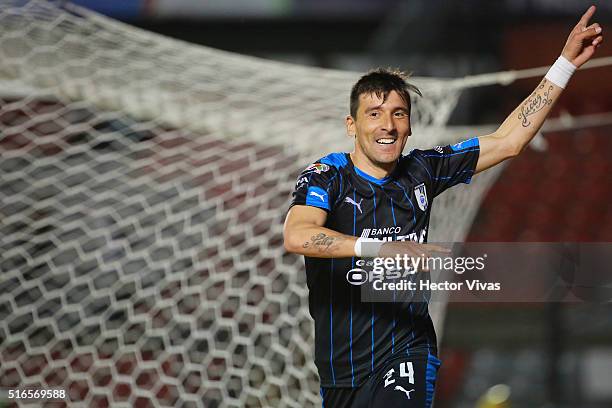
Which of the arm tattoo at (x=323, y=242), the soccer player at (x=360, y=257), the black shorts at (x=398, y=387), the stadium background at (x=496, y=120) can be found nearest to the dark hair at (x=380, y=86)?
the soccer player at (x=360, y=257)

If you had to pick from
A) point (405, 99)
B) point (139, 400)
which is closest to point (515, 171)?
point (139, 400)

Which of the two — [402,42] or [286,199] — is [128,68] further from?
[402,42]

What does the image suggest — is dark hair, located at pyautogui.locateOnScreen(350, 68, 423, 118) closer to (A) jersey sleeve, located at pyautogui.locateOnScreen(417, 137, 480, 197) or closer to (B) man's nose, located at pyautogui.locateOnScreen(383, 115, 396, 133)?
(B) man's nose, located at pyautogui.locateOnScreen(383, 115, 396, 133)

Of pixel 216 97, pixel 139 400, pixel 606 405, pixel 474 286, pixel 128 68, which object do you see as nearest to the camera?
pixel 474 286

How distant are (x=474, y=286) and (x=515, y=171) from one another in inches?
167

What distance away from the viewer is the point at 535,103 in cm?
263

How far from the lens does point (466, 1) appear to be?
7539 millimetres

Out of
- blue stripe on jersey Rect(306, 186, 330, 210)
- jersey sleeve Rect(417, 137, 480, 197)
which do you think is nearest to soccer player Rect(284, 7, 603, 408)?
blue stripe on jersey Rect(306, 186, 330, 210)

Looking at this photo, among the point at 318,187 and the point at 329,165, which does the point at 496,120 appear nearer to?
the point at 329,165

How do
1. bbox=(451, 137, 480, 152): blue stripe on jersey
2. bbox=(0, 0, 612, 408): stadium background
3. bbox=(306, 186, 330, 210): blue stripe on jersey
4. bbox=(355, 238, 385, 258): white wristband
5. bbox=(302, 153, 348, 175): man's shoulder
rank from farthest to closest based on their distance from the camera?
bbox=(0, 0, 612, 408): stadium background → bbox=(451, 137, 480, 152): blue stripe on jersey → bbox=(302, 153, 348, 175): man's shoulder → bbox=(306, 186, 330, 210): blue stripe on jersey → bbox=(355, 238, 385, 258): white wristband

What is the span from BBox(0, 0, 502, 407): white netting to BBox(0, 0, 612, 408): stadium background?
6.7 inches

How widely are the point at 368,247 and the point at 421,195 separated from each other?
0.53 meters

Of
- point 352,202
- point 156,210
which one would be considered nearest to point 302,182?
point 352,202

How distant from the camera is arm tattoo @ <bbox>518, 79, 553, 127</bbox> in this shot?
262 cm
